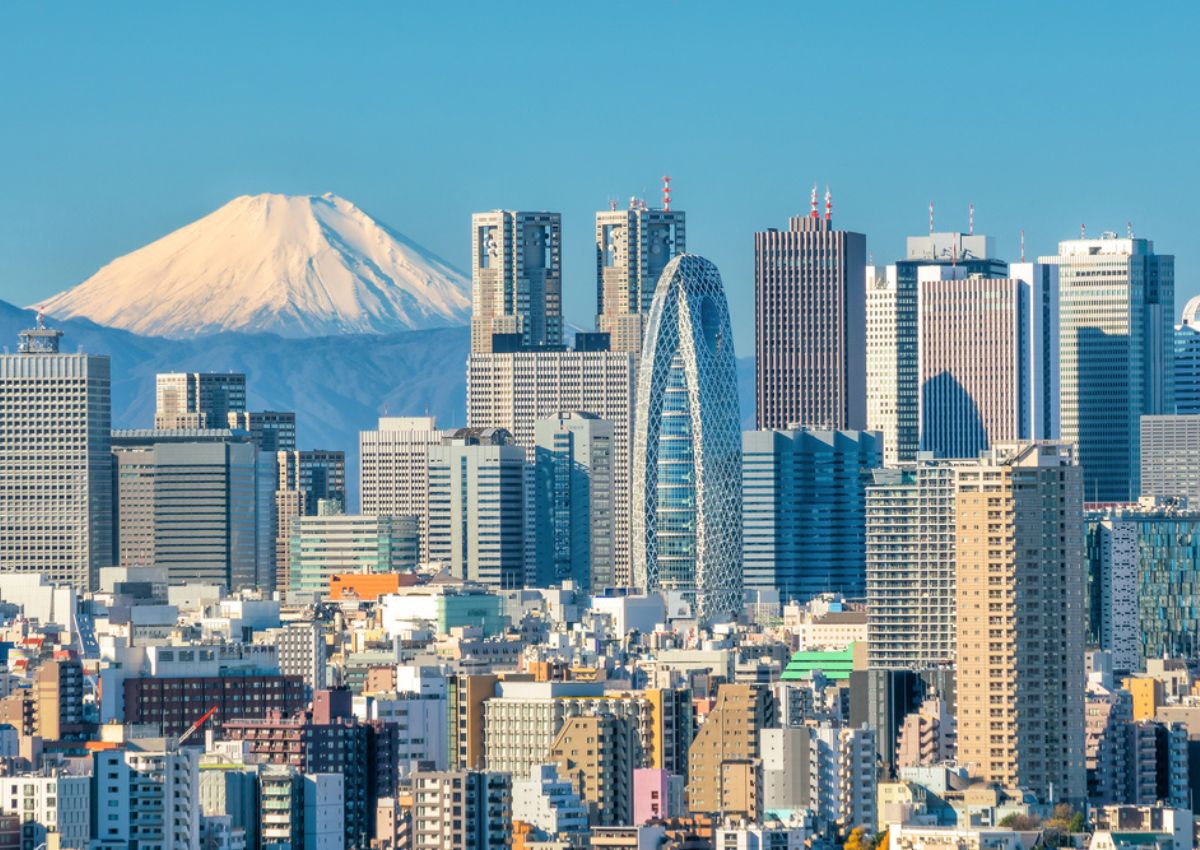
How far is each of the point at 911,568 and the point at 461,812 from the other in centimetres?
5826

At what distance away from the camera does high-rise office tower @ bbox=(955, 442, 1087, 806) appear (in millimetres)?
117812

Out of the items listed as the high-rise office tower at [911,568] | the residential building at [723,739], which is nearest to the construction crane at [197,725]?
the residential building at [723,739]

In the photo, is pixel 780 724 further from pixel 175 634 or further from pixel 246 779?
pixel 175 634

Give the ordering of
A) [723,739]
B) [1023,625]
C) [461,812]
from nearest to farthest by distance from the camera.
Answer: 1. [461,812]
2. [1023,625]
3. [723,739]

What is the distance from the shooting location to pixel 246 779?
10188 centimetres

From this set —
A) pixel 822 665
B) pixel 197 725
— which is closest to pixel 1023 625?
pixel 197 725

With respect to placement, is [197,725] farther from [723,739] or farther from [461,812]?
[461,812]

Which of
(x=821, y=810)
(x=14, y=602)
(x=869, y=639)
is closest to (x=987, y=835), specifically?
(x=821, y=810)

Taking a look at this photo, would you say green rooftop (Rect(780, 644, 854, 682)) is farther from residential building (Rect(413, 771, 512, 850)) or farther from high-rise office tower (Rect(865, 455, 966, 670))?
residential building (Rect(413, 771, 512, 850))

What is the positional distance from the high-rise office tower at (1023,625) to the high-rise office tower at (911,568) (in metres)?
25.8

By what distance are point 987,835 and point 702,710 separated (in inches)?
1384

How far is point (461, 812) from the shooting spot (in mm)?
99125

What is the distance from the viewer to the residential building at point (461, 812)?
9875 centimetres

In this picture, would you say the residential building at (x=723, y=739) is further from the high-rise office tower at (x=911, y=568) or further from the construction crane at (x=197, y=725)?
the high-rise office tower at (x=911, y=568)
